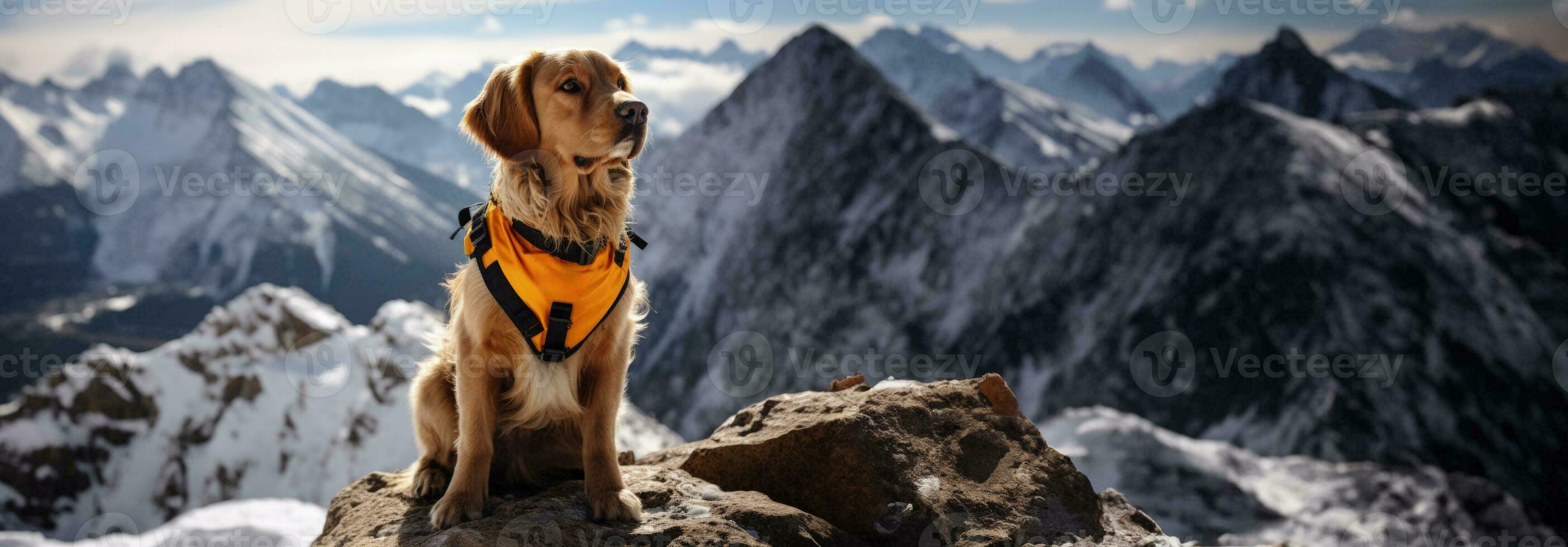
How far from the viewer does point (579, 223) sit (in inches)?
201

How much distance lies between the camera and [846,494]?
5578 millimetres

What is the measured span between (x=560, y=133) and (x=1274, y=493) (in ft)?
49.5

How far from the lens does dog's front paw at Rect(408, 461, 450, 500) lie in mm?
5816

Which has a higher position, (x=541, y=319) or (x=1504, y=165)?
(x=1504, y=165)

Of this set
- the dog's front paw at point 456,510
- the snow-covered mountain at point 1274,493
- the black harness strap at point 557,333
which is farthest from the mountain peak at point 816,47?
the dog's front paw at point 456,510

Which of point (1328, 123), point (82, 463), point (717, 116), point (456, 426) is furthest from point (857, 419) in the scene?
point (717, 116)

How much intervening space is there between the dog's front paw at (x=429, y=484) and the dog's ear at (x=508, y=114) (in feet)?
7.64

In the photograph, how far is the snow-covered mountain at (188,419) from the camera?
126ft

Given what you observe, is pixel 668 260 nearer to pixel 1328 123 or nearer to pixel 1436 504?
pixel 1328 123

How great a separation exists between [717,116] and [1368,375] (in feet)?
153

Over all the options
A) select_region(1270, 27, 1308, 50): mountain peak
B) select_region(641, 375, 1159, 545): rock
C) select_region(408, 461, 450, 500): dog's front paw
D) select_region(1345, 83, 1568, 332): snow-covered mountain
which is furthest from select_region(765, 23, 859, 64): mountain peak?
select_region(1270, 27, 1308, 50): mountain peak

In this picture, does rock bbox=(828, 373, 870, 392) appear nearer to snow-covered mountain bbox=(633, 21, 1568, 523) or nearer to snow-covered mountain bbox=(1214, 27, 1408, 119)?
snow-covered mountain bbox=(633, 21, 1568, 523)

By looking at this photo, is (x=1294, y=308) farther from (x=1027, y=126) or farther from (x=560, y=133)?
(x=1027, y=126)

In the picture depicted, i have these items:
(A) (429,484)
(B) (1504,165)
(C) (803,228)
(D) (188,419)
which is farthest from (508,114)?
(B) (1504,165)
